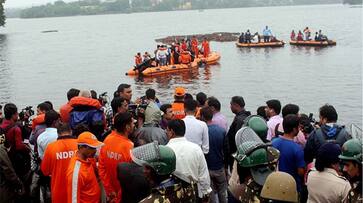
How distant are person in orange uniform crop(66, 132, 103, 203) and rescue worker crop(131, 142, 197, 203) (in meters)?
1.15

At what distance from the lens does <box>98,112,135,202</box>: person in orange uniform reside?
4754 mm

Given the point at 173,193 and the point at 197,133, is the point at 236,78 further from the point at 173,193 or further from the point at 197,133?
the point at 173,193

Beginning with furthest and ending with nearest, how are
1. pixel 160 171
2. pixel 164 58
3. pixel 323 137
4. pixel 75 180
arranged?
1. pixel 164 58
2. pixel 323 137
3. pixel 75 180
4. pixel 160 171

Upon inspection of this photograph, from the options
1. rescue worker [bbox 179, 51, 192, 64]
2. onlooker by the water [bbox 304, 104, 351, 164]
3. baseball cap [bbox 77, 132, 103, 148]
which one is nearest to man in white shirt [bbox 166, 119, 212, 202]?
baseball cap [bbox 77, 132, 103, 148]

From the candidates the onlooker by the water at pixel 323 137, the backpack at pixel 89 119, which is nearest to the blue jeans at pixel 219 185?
the onlooker by the water at pixel 323 137

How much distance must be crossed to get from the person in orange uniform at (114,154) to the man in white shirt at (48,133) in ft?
3.32

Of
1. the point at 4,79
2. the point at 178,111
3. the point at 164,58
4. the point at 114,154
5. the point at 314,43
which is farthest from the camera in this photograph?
the point at 314,43

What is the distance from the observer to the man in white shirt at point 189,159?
4504 millimetres

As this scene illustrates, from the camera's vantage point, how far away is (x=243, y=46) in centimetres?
4041

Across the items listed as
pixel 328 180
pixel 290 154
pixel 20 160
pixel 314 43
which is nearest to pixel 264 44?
pixel 314 43

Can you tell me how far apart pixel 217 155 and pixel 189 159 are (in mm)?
1664

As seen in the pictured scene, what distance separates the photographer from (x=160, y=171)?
3.32m

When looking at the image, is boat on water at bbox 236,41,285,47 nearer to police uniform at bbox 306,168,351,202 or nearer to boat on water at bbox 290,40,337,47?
boat on water at bbox 290,40,337,47

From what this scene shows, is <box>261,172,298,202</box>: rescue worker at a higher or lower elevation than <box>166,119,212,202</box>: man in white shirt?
higher
